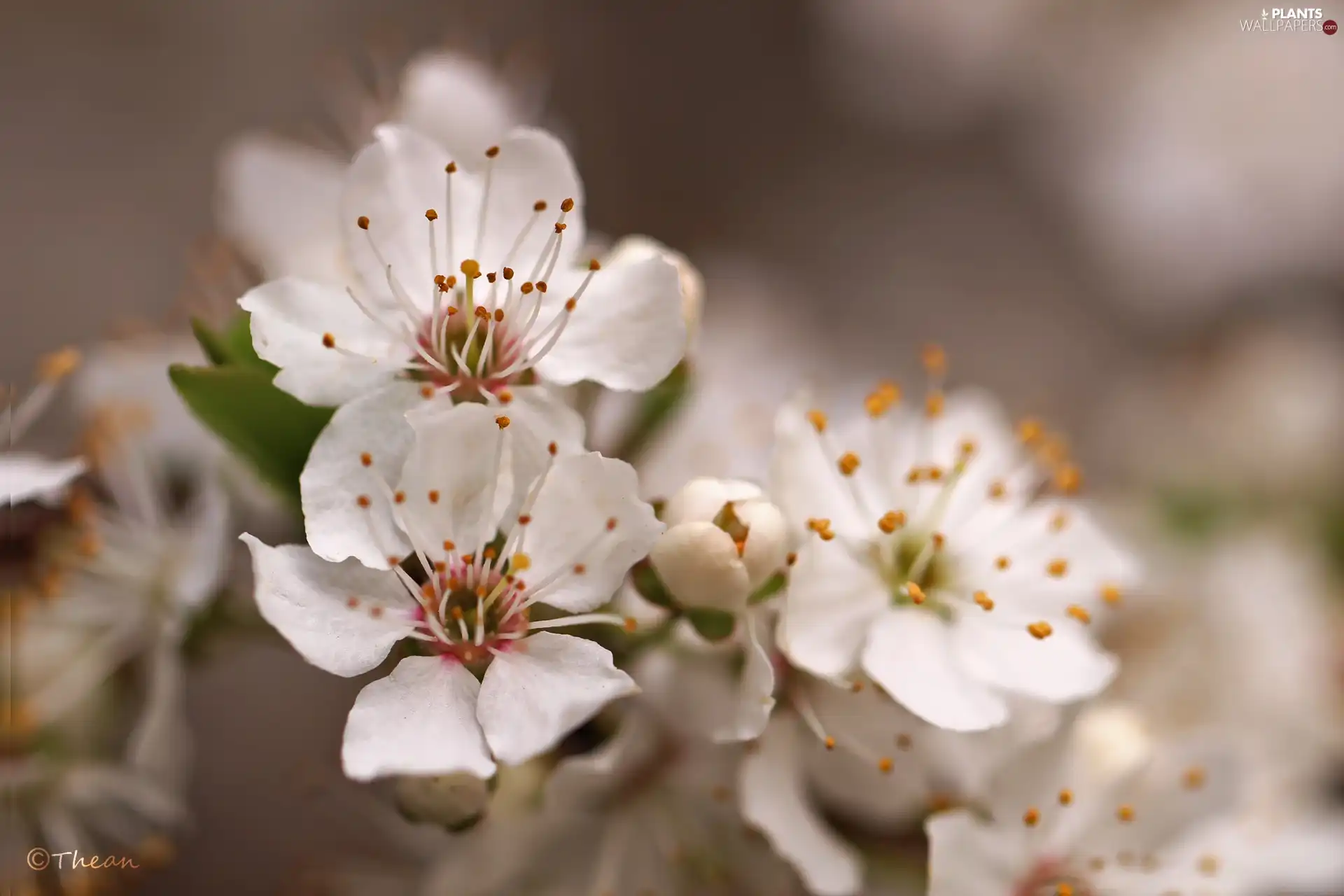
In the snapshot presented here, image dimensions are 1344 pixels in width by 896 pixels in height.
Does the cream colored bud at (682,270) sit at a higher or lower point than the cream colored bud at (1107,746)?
higher

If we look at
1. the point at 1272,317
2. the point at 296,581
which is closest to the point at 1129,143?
the point at 1272,317

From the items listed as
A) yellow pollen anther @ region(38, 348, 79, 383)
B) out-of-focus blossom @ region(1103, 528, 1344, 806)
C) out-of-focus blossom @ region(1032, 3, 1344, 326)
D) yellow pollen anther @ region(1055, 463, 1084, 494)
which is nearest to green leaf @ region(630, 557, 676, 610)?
yellow pollen anther @ region(1055, 463, 1084, 494)

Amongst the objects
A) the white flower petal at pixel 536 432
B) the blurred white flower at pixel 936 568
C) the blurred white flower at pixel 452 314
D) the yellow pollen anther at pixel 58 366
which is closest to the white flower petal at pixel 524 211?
the blurred white flower at pixel 452 314

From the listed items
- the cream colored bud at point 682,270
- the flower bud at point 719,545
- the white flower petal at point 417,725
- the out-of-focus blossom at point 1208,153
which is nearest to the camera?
the white flower petal at point 417,725

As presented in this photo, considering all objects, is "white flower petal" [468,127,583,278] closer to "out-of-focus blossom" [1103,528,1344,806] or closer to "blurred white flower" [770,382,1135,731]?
"blurred white flower" [770,382,1135,731]

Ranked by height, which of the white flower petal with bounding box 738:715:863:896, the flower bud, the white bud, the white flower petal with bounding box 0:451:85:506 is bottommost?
the white bud

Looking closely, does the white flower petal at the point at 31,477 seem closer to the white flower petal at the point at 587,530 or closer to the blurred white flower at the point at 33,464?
the blurred white flower at the point at 33,464

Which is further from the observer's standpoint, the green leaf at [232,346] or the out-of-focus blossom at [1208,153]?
the out-of-focus blossom at [1208,153]
